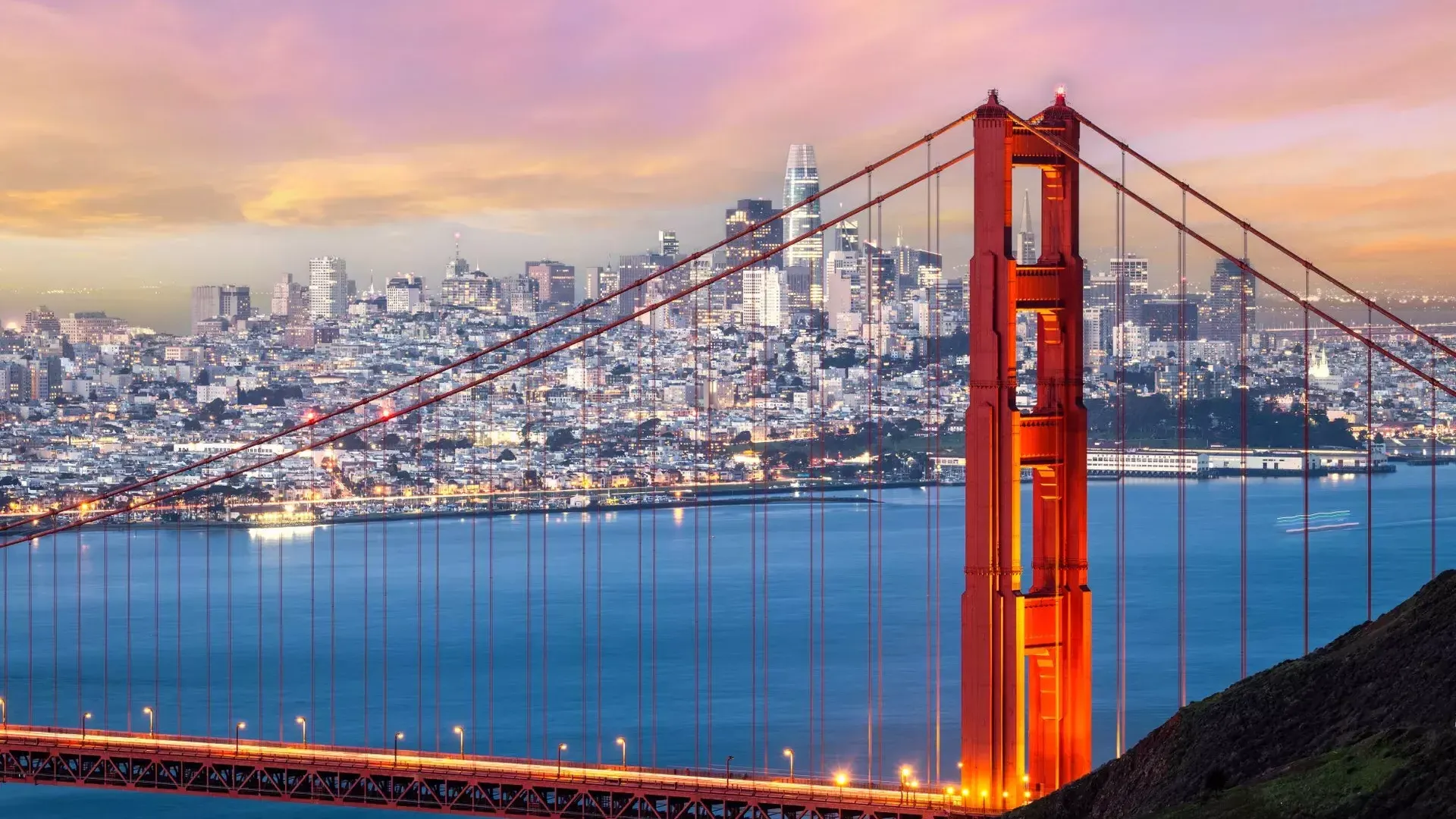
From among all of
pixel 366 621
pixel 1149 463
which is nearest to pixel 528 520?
pixel 366 621

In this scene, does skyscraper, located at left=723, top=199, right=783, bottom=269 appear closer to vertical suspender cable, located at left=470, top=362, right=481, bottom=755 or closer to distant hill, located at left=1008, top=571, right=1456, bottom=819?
vertical suspender cable, located at left=470, top=362, right=481, bottom=755

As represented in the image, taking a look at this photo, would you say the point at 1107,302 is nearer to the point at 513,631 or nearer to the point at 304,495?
the point at 304,495

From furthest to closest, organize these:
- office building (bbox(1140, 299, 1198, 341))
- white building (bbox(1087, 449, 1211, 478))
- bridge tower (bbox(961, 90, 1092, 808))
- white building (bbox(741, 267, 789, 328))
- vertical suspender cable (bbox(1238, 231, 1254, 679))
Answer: white building (bbox(741, 267, 789, 328)) → office building (bbox(1140, 299, 1198, 341)) → white building (bbox(1087, 449, 1211, 478)) → vertical suspender cable (bbox(1238, 231, 1254, 679)) → bridge tower (bbox(961, 90, 1092, 808))

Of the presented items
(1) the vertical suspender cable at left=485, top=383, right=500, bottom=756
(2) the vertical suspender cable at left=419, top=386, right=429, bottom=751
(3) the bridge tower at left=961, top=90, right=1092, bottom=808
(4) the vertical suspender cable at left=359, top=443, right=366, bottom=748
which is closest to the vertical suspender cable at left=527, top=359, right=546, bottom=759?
(1) the vertical suspender cable at left=485, top=383, right=500, bottom=756

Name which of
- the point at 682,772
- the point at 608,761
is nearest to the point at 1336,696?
the point at 682,772

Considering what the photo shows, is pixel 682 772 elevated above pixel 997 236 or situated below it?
below

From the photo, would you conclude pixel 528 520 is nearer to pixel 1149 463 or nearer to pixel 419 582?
pixel 419 582
